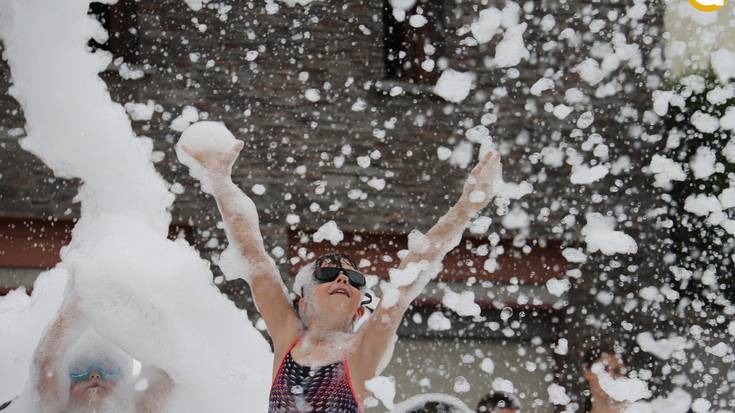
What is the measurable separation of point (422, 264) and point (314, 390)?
0.55m

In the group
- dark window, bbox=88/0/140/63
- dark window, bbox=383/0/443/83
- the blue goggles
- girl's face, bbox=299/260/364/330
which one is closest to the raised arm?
girl's face, bbox=299/260/364/330

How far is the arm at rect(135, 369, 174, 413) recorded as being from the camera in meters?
3.74

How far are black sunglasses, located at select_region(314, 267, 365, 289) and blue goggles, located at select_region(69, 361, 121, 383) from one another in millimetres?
932

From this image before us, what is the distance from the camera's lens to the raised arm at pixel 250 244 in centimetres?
348

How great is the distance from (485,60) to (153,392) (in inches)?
205

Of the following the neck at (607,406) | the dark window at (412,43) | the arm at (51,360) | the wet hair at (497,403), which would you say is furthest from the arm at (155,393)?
the dark window at (412,43)

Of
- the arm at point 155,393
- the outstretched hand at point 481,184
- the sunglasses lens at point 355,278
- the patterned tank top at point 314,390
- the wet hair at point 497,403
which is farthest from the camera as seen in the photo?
the wet hair at point 497,403

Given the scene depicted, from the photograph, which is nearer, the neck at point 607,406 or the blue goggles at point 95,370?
the blue goggles at point 95,370

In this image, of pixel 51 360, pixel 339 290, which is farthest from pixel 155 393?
pixel 339 290

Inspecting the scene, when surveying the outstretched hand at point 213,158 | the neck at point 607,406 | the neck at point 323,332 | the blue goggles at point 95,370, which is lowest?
the blue goggles at point 95,370

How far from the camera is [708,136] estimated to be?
8578 mm

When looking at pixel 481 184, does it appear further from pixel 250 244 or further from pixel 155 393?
pixel 155 393

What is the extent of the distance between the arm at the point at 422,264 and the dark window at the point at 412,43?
16.4 ft

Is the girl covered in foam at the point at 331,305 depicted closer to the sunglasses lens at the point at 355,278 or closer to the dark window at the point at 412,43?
the sunglasses lens at the point at 355,278
